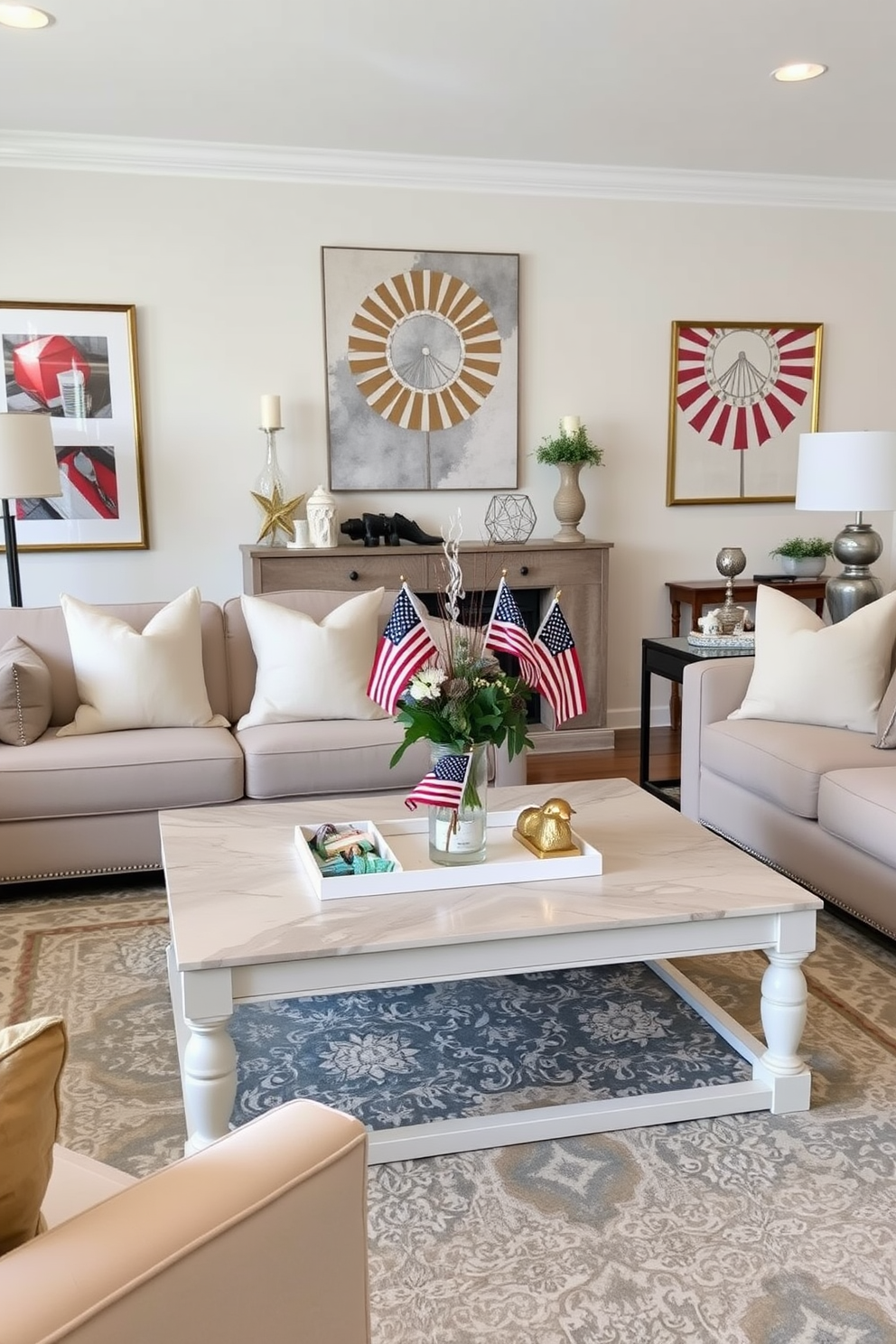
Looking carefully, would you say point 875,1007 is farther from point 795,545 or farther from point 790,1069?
point 795,545

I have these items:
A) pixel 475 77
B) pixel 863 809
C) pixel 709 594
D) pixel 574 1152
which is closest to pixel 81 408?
pixel 475 77

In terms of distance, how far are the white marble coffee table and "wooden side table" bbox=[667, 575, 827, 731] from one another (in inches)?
120

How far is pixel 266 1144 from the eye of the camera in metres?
1.10

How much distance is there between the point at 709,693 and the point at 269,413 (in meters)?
2.32

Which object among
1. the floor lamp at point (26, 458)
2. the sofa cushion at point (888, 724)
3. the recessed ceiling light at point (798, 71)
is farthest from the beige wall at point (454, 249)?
the sofa cushion at point (888, 724)

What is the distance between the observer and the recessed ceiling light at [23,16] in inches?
134

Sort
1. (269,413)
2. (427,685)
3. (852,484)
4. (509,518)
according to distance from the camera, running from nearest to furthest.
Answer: (427,685), (852,484), (269,413), (509,518)

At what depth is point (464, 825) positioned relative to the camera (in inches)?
94.7

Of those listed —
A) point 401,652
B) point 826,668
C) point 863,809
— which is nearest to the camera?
point 401,652

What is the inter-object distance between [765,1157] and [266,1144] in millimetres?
1345

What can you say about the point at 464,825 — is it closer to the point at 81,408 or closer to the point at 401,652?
the point at 401,652

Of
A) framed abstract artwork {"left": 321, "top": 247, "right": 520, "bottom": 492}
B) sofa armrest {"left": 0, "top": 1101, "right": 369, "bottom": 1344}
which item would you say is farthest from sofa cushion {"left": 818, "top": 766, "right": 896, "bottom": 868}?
framed abstract artwork {"left": 321, "top": 247, "right": 520, "bottom": 492}

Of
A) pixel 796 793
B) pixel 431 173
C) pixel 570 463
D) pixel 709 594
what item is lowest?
pixel 796 793

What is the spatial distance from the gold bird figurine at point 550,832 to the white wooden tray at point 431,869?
3cm
